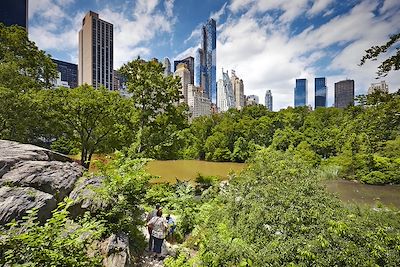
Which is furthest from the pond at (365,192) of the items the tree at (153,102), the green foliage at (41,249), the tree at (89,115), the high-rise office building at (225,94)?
the high-rise office building at (225,94)

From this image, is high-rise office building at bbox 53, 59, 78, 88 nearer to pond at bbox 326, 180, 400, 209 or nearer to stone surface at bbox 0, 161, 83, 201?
pond at bbox 326, 180, 400, 209

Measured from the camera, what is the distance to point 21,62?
13.6 meters

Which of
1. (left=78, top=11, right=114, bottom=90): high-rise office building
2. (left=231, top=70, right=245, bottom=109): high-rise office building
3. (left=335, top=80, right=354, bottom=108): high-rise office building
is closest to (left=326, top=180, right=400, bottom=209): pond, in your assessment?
(left=78, top=11, right=114, bottom=90): high-rise office building

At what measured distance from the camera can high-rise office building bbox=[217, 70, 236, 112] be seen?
15362 centimetres

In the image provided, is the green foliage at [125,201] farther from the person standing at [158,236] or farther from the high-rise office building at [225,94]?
the high-rise office building at [225,94]

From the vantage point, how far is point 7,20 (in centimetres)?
6266

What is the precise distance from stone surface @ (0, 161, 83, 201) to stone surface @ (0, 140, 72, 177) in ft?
0.49

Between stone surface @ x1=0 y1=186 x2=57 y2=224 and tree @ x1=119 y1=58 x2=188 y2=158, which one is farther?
tree @ x1=119 y1=58 x2=188 y2=158

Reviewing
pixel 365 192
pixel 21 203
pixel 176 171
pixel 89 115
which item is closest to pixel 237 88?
pixel 176 171

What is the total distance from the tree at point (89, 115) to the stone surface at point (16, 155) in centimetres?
529

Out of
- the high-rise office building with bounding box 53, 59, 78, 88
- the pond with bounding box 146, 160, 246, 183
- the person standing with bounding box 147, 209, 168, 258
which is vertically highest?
the high-rise office building with bounding box 53, 59, 78, 88

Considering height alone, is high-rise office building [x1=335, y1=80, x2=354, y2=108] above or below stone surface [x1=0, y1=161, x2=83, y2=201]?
above

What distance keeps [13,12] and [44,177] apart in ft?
257

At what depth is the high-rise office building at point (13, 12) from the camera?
62.0m
